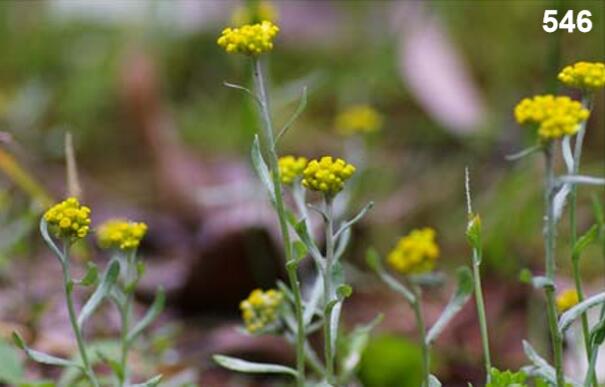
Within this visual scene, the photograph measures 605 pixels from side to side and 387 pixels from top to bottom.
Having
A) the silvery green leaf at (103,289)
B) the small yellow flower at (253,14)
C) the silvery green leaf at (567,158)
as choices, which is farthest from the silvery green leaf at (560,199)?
the small yellow flower at (253,14)

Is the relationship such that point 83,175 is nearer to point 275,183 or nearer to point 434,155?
point 434,155

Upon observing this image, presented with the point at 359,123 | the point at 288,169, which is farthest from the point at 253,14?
the point at 288,169

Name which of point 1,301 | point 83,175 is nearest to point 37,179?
point 83,175

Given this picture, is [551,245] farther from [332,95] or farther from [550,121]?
[332,95]

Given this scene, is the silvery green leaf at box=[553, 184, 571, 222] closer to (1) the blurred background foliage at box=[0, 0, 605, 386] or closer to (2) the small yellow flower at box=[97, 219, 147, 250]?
(2) the small yellow flower at box=[97, 219, 147, 250]

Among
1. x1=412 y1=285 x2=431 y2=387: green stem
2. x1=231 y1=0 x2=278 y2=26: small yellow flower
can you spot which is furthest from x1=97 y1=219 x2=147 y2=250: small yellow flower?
x1=231 y1=0 x2=278 y2=26: small yellow flower
